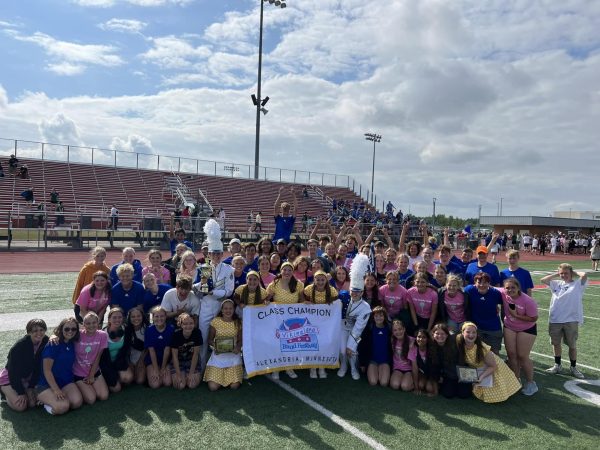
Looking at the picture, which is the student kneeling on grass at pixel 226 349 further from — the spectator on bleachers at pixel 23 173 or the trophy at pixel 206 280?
the spectator on bleachers at pixel 23 173

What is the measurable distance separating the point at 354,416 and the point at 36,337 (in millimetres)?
3515

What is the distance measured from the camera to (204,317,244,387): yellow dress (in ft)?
18.9

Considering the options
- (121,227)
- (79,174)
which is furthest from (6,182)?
(121,227)

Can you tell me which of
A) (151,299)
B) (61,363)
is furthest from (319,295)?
(61,363)

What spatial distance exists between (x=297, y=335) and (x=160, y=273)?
2.44m

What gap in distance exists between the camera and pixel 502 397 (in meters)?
5.44

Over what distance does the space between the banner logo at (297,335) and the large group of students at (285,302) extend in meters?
0.30

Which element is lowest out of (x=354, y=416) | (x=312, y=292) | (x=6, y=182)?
(x=354, y=416)

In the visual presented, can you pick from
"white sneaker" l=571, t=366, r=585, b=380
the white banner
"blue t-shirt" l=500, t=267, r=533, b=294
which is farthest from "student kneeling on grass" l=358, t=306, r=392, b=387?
"white sneaker" l=571, t=366, r=585, b=380

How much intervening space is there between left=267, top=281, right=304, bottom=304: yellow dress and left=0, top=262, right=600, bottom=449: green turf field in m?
1.05

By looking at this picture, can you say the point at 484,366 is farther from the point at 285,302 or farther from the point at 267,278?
the point at 267,278

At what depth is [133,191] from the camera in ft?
112

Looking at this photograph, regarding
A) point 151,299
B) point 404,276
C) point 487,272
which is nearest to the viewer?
point 151,299

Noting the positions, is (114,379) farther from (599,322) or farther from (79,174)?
(79,174)
